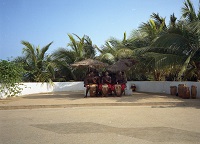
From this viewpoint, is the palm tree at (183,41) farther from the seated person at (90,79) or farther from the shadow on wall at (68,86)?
the shadow on wall at (68,86)

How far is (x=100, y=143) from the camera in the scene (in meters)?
5.91

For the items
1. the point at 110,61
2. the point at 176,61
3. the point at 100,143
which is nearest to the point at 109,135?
the point at 100,143

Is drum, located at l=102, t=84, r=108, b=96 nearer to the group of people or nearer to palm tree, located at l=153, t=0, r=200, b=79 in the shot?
the group of people

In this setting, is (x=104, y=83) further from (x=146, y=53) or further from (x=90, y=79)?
(x=146, y=53)

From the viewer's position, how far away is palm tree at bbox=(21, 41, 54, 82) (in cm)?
2408

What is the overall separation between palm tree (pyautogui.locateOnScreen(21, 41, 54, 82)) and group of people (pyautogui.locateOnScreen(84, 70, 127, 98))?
672 centimetres

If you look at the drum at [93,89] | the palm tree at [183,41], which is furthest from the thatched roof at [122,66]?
the palm tree at [183,41]

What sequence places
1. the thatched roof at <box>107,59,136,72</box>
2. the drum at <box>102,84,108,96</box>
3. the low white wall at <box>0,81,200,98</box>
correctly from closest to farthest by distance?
the drum at <box>102,84,108,96</box> < the thatched roof at <box>107,59,136,72</box> < the low white wall at <box>0,81,200,98</box>

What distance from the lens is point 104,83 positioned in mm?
18281

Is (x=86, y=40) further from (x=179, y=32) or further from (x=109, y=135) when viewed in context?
(x=109, y=135)

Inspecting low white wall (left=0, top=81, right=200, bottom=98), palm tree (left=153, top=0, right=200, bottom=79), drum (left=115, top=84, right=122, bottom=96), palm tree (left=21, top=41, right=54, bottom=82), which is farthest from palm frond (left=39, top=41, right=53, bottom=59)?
palm tree (left=153, top=0, right=200, bottom=79)

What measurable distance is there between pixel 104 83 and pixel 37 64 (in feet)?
28.5

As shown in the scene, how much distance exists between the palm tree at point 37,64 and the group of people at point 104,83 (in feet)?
22.0

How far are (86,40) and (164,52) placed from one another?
1130 cm
